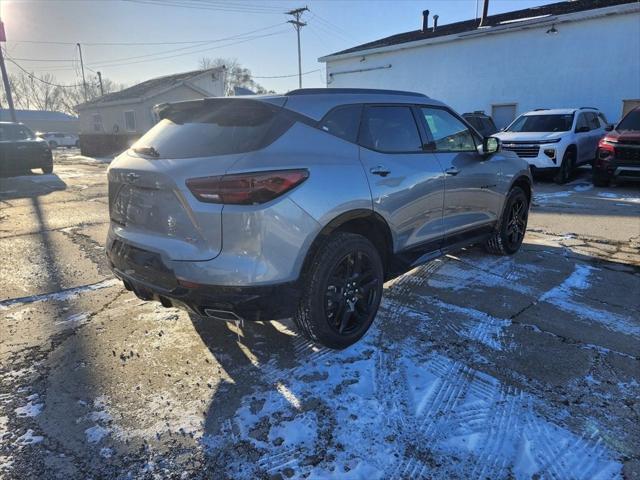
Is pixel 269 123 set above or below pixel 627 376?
above

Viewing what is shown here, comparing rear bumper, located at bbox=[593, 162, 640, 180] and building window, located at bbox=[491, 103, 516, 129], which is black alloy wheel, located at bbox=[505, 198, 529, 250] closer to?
rear bumper, located at bbox=[593, 162, 640, 180]

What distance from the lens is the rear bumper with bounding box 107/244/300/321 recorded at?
259cm

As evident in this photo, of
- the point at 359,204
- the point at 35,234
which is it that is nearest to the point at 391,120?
the point at 359,204

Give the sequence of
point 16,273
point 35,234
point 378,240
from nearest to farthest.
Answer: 1. point 378,240
2. point 16,273
3. point 35,234

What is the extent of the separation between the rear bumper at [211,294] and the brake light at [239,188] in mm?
497

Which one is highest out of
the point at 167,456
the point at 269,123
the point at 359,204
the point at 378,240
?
the point at 269,123

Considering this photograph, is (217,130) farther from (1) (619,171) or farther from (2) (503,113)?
(2) (503,113)

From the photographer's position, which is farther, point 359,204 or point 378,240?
point 378,240

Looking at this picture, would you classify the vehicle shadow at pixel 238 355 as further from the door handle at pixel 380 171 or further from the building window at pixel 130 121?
the building window at pixel 130 121

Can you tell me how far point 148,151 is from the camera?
10.0 ft

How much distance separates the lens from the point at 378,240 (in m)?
3.43

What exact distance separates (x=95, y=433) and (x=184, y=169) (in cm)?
153

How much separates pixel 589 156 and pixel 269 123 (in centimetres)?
1210

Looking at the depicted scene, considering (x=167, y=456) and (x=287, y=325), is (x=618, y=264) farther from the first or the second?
(x=167, y=456)
